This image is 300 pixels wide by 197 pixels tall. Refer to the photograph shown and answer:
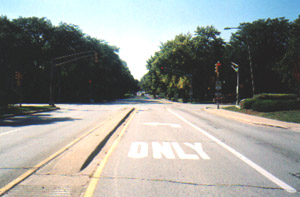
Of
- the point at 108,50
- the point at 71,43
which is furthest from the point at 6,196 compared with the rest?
the point at 108,50

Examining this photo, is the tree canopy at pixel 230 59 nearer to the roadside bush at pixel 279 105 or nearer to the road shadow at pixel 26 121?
the roadside bush at pixel 279 105

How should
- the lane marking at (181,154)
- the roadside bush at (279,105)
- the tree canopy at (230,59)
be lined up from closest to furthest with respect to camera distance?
the lane marking at (181,154) → the roadside bush at (279,105) → the tree canopy at (230,59)

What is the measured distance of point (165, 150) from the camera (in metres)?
7.74

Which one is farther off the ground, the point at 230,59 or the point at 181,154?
the point at 230,59

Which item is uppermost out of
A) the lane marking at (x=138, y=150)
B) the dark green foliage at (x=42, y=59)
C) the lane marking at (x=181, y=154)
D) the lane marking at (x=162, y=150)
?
the dark green foliage at (x=42, y=59)

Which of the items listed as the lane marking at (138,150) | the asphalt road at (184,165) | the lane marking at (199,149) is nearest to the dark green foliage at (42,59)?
the asphalt road at (184,165)

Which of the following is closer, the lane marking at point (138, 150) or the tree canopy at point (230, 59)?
the lane marking at point (138, 150)

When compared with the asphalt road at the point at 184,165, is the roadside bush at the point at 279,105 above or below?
above

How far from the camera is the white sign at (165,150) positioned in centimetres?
698

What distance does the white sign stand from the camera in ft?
22.9

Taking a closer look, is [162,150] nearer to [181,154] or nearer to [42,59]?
[181,154]

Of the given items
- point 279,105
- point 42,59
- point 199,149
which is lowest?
point 199,149

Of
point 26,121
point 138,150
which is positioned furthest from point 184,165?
point 26,121

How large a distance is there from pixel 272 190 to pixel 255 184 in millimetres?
347
